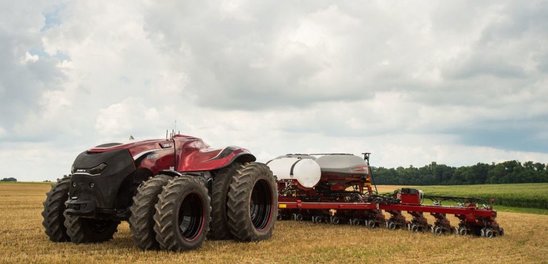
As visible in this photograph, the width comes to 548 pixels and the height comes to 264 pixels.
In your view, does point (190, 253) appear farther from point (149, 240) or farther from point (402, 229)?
point (402, 229)

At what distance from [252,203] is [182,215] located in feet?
7.86

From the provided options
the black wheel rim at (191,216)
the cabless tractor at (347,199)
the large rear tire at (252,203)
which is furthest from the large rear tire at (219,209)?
the cabless tractor at (347,199)

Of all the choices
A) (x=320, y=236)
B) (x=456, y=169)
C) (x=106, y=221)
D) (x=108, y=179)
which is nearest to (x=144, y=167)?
(x=108, y=179)

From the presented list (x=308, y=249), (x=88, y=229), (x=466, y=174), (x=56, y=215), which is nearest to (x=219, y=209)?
(x=308, y=249)

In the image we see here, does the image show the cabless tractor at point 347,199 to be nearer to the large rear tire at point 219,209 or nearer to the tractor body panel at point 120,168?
the large rear tire at point 219,209

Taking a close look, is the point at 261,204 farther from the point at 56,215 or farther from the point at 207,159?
the point at 56,215

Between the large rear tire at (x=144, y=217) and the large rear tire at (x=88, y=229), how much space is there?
5.48 ft

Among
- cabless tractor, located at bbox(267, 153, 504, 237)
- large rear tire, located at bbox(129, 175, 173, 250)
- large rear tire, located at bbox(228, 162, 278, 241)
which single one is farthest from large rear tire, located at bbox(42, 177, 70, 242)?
cabless tractor, located at bbox(267, 153, 504, 237)

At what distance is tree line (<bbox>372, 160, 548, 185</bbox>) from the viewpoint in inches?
2923

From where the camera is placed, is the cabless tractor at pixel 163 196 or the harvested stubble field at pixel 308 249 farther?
the cabless tractor at pixel 163 196

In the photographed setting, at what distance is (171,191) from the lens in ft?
29.8

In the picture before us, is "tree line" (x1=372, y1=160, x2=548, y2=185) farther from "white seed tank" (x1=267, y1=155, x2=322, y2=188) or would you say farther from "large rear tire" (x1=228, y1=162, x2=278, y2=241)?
"large rear tire" (x1=228, y1=162, x2=278, y2=241)

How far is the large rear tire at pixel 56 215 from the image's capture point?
10430mm

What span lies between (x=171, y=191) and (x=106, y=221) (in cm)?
252
